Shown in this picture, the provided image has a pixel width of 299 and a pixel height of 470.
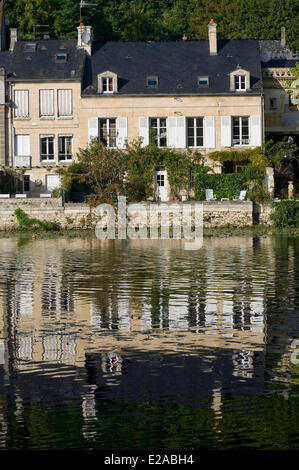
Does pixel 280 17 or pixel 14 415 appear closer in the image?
pixel 14 415

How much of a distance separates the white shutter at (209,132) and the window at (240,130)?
1094mm

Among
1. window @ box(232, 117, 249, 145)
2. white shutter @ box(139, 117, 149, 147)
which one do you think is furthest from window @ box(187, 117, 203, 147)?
white shutter @ box(139, 117, 149, 147)

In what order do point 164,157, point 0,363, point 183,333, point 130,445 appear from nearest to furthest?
1. point 130,445
2. point 0,363
3. point 183,333
4. point 164,157

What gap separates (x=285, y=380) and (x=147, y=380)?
186 cm

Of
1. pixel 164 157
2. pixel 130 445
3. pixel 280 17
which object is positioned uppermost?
pixel 280 17

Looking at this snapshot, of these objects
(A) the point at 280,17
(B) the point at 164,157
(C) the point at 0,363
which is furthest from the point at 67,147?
(C) the point at 0,363

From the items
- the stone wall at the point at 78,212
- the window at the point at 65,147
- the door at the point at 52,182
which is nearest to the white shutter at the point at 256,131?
the stone wall at the point at 78,212

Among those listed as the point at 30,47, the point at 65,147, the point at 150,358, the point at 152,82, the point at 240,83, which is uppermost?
the point at 30,47

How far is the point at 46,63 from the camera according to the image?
5053 cm

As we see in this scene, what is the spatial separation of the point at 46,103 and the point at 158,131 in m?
5.55

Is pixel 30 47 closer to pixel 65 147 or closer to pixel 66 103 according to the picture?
pixel 66 103

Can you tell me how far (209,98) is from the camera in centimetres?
4900

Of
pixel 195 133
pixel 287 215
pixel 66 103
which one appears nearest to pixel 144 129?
pixel 195 133

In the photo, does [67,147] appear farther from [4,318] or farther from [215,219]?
[4,318]
